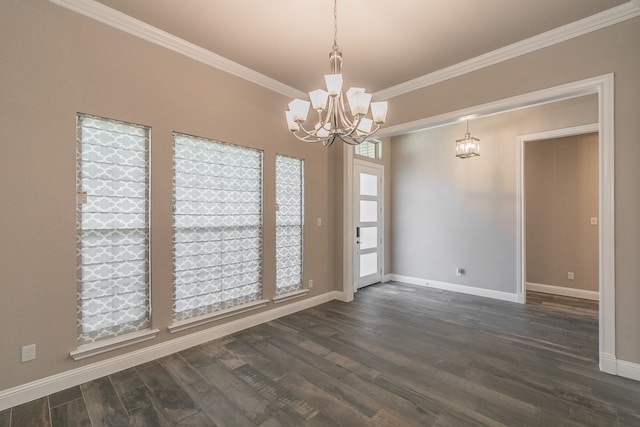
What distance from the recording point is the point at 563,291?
16.8 feet

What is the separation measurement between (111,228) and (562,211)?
6.72 metres

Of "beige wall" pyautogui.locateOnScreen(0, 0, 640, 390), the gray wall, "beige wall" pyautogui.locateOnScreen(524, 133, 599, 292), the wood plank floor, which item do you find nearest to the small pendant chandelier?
the gray wall

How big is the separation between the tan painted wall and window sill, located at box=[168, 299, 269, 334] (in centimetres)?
9

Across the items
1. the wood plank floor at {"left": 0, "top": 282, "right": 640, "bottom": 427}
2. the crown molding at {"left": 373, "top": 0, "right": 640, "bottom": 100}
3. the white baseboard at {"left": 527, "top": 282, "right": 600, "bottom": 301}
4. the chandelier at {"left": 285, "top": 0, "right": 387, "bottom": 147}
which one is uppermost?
the crown molding at {"left": 373, "top": 0, "right": 640, "bottom": 100}

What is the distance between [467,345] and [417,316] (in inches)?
36.6

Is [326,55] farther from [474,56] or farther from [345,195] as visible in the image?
[345,195]

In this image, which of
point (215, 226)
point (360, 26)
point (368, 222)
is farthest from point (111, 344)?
point (368, 222)

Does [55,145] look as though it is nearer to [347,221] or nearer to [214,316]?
[214,316]

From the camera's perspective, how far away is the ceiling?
254 cm

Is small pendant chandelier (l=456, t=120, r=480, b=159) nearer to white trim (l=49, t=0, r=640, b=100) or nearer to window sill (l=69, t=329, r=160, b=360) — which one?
white trim (l=49, t=0, r=640, b=100)

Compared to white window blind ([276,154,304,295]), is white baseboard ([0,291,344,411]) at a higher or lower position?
lower

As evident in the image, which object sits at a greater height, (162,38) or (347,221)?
(162,38)

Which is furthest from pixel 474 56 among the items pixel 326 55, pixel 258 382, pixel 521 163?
pixel 258 382

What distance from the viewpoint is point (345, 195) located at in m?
4.78
